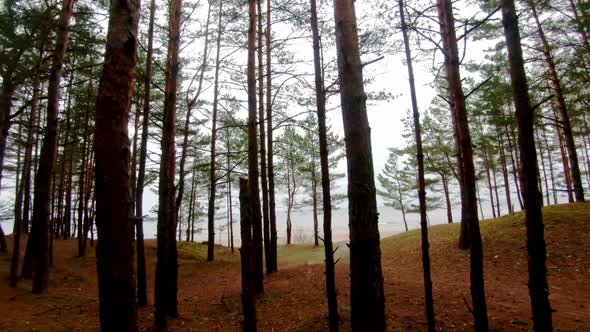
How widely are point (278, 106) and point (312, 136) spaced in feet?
35.0

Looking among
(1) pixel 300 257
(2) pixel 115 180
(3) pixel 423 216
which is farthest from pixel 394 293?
(1) pixel 300 257

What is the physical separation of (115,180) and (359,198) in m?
2.12

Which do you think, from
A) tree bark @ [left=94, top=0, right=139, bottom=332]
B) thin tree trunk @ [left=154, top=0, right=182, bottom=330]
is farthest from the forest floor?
tree bark @ [left=94, top=0, right=139, bottom=332]

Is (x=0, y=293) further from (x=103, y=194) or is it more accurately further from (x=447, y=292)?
(x=447, y=292)

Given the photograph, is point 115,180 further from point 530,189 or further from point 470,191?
point 470,191

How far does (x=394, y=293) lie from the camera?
718cm

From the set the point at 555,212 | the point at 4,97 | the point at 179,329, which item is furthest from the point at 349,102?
the point at 555,212

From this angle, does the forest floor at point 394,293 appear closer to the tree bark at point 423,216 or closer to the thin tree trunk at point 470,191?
the thin tree trunk at point 470,191

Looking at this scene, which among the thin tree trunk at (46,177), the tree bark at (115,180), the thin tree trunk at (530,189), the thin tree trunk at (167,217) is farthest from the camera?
the thin tree trunk at (46,177)

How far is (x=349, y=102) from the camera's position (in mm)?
3092

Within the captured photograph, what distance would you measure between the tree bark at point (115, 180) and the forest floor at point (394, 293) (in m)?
4.68

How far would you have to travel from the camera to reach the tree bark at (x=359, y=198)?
9.07ft

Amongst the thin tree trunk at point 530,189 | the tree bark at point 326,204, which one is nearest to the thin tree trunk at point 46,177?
the tree bark at point 326,204

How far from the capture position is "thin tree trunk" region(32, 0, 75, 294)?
25.3 feet
